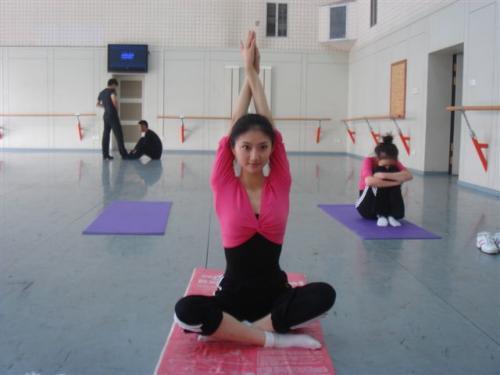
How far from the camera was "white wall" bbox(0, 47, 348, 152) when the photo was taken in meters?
12.9

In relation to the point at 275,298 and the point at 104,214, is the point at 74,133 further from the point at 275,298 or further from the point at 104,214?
the point at 275,298

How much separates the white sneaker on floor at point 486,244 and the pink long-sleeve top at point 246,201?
191 centimetres

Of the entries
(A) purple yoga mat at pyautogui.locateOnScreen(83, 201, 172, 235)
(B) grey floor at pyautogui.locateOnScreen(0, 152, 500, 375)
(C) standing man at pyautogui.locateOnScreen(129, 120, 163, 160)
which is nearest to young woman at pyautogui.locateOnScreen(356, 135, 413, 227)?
(B) grey floor at pyautogui.locateOnScreen(0, 152, 500, 375)

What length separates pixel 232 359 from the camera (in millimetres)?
1852

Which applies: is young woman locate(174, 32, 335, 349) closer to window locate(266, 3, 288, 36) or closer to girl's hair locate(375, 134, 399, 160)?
girl's hair locate(375, 134, 399, 160)

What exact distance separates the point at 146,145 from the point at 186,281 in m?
7.74

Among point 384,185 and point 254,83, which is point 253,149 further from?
point 384,185

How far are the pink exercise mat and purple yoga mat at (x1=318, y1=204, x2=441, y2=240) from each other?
1.96m

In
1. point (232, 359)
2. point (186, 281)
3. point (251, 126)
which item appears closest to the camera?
point (232, 359)

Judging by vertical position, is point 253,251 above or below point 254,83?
below

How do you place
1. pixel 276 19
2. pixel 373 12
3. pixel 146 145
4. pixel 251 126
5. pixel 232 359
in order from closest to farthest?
pixel 232 359, pixel 251 126, pixel 146 145, pixel 373 12, pixel 276 19

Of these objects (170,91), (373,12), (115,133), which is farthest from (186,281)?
(170,91)

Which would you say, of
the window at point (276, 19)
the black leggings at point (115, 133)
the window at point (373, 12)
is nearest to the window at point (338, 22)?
the window at point (276, 19)

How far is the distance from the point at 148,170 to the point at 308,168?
8.88 ft
